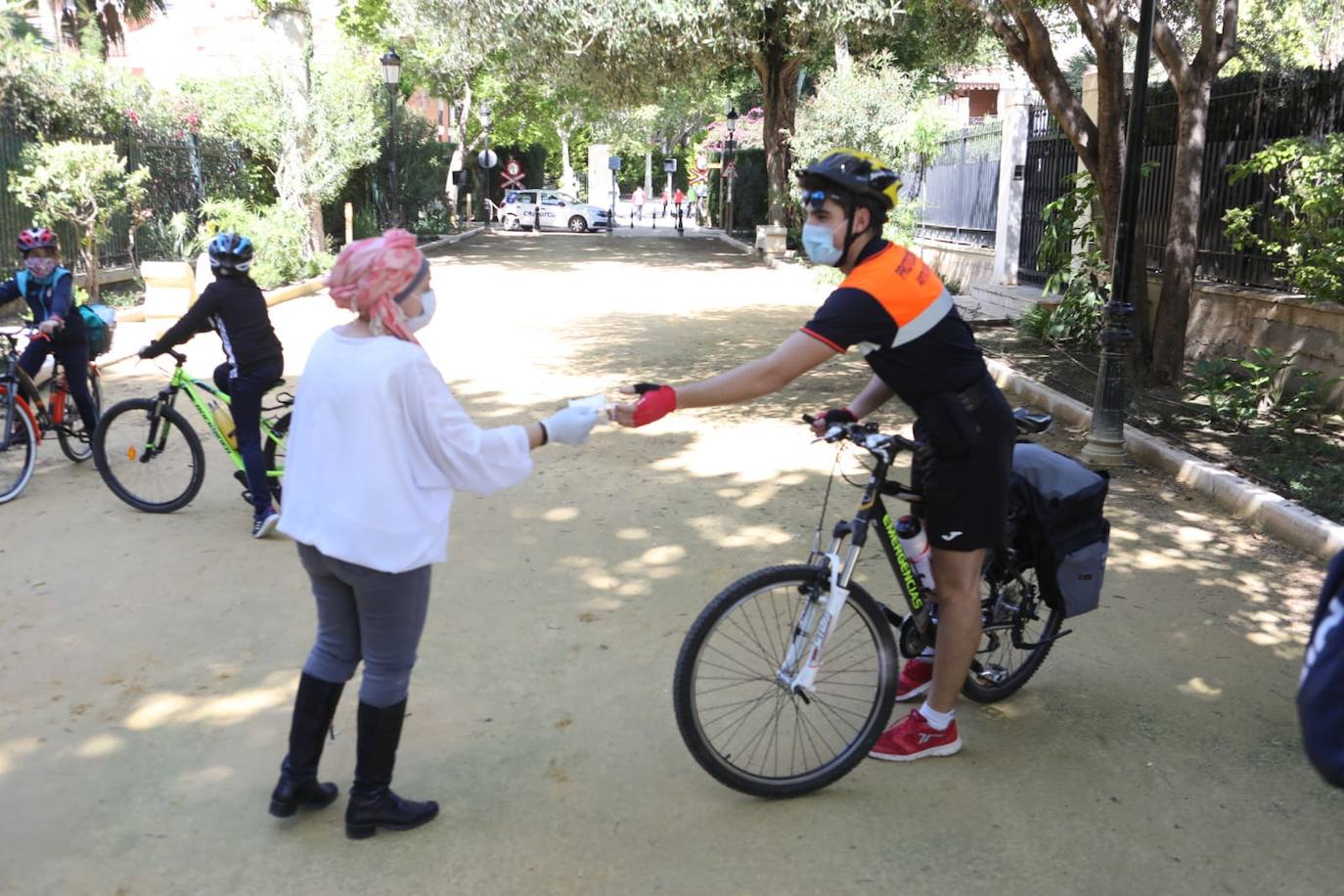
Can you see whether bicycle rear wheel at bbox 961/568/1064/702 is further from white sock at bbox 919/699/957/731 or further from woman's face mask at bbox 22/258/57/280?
woman's face mask at bbox 22/258/57/280

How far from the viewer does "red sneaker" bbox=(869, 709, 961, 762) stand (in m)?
3.87

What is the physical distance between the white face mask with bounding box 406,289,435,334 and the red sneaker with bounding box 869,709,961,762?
196cm

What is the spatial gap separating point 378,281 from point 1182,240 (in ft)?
27.9

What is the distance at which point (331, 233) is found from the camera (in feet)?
90.6

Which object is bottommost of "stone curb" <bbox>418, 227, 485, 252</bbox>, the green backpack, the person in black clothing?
"stone curb" <bbox>418, 227, 485, 252</bbox>

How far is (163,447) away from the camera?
6.67m

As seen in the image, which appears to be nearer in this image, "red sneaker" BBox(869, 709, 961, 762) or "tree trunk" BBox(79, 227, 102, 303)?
"red sneaker" BBox(869, 709, 961, 762)

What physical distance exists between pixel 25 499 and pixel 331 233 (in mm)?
21758

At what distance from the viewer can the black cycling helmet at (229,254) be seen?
600cm

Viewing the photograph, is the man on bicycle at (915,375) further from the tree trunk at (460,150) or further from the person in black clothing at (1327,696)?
the tree trunk at (460,150)


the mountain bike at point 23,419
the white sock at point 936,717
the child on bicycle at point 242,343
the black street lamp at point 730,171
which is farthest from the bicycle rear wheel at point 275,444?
the black street lamp at point 730,171

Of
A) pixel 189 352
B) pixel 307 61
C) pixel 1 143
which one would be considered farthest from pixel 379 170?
pixel 189 352

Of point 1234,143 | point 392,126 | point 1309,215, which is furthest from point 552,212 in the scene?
point 1309,215

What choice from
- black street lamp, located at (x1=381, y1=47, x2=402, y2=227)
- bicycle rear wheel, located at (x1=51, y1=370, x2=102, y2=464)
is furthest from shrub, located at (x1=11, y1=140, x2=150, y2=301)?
black street lamp, located at (x1=381, y1=47, x2=402, y2=227)
